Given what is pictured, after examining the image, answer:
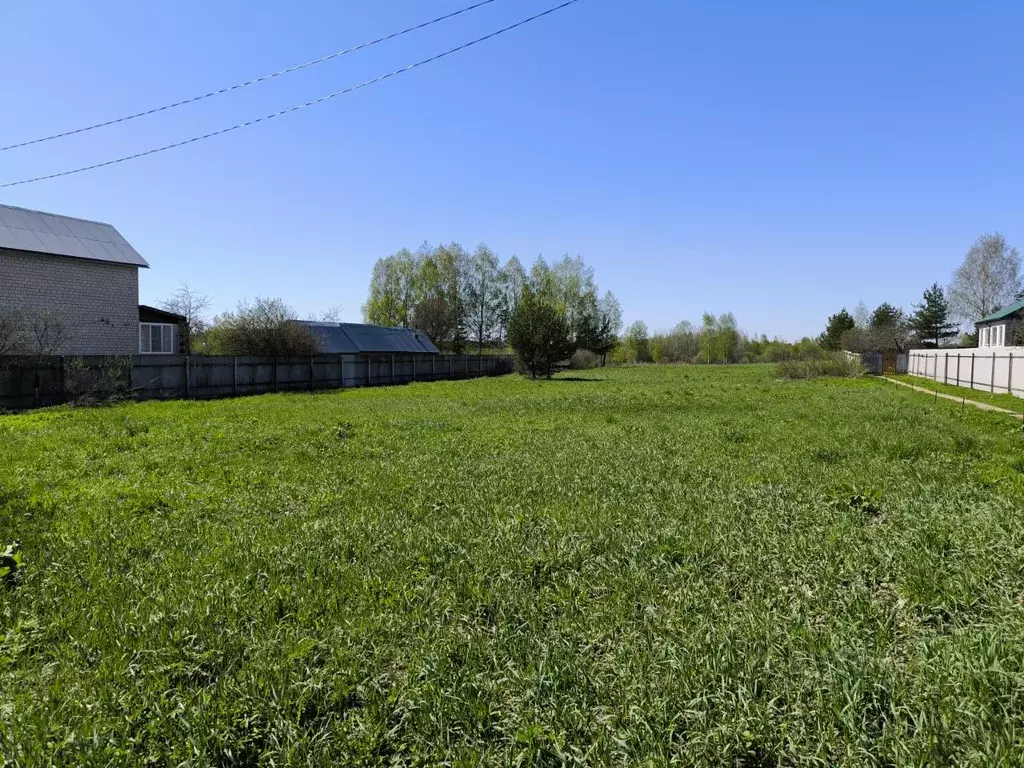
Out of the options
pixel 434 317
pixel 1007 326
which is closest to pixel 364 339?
pixel 434 317

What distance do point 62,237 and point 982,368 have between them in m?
36.3

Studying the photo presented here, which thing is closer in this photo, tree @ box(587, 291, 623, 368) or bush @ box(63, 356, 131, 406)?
bush @ box(63, 356, 131, 406)

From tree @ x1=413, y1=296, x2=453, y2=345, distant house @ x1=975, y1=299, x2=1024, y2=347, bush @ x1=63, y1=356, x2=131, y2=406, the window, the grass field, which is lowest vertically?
the grass field

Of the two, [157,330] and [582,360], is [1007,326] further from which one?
[157,330]

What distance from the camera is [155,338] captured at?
2708cm

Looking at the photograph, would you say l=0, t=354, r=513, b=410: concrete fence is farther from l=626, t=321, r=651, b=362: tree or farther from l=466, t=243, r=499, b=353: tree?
l=626, t=321, r=651, b=362: tree

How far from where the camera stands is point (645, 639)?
307 centimetres

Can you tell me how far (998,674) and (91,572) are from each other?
17.1 ft

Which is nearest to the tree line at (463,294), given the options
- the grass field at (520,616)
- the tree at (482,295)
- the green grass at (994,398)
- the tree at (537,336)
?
the tree at (482,295)

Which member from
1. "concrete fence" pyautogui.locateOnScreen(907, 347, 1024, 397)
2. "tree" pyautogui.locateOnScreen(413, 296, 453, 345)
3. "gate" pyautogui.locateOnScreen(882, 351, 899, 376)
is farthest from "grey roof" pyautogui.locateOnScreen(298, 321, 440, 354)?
"gate" pyautogui.locateOnScreen(882, 351, 899, 376)

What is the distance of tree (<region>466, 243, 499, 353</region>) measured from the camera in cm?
6028

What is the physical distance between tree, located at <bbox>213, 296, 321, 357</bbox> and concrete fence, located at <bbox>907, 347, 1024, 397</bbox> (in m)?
27.5

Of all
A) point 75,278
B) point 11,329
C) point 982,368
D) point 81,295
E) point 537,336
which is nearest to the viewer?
point 11,329

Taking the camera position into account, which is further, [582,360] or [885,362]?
[582,360]
